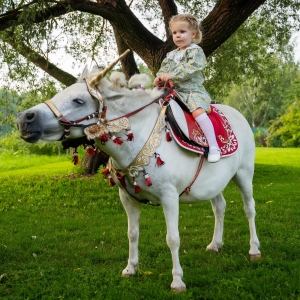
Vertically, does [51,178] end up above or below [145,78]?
below

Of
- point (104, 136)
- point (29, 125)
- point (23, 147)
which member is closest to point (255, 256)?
point (104, 136)

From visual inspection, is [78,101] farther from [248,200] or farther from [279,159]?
[279,159]

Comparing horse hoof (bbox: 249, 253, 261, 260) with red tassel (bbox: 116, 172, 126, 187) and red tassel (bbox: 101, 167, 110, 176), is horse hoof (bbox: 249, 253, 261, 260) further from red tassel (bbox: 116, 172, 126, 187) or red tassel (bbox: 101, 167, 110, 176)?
red tassel (bbox: 101, 167, 110, 176)

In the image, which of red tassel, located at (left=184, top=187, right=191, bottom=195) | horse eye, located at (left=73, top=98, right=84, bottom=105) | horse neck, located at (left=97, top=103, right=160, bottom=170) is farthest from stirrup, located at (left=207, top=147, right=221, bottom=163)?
horse eye, located at (left=73, top=98, right=84, bottom=105)

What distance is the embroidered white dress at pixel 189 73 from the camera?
416cm

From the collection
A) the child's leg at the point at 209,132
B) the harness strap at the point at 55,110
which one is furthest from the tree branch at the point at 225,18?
the harness strap at the point at 55,110

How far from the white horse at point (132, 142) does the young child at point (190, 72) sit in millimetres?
260

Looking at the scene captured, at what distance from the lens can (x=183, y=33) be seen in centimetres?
418

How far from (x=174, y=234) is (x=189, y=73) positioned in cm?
160

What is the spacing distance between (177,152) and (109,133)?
748 mm

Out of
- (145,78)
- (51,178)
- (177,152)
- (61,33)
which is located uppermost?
(61,33)

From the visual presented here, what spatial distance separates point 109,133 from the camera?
3.63m

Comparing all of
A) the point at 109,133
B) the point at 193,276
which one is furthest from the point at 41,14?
the point at 193,276

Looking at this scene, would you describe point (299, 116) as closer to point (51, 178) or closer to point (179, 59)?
point (51, 178)
